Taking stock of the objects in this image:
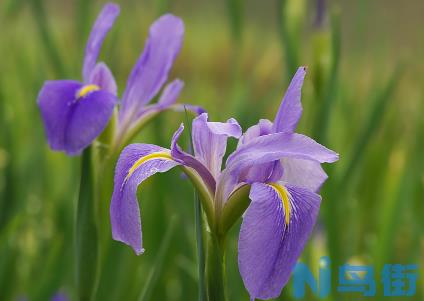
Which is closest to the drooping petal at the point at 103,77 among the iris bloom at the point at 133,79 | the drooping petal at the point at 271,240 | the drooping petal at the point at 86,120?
the iris bloom at the point at 133,79

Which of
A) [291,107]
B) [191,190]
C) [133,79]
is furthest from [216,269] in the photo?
[191,190]

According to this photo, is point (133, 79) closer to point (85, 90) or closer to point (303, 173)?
point (85, 90)

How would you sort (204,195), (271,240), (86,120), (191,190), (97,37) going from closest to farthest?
(271,240)
(204,195)
(86,120)
(97,37)
(191,190)

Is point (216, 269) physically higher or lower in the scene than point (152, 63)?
lower

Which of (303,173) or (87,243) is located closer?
(303,173)

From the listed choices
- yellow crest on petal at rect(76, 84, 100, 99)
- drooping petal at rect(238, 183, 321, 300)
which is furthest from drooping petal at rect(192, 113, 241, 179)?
yellow crest on petal at rect(76, 84, 100, 99)

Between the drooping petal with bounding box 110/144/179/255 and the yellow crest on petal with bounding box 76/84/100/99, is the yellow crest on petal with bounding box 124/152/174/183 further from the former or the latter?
the yellow crest on petal with bounding box 76/84/100/99

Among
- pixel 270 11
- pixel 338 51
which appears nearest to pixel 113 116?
pixel 338 51
